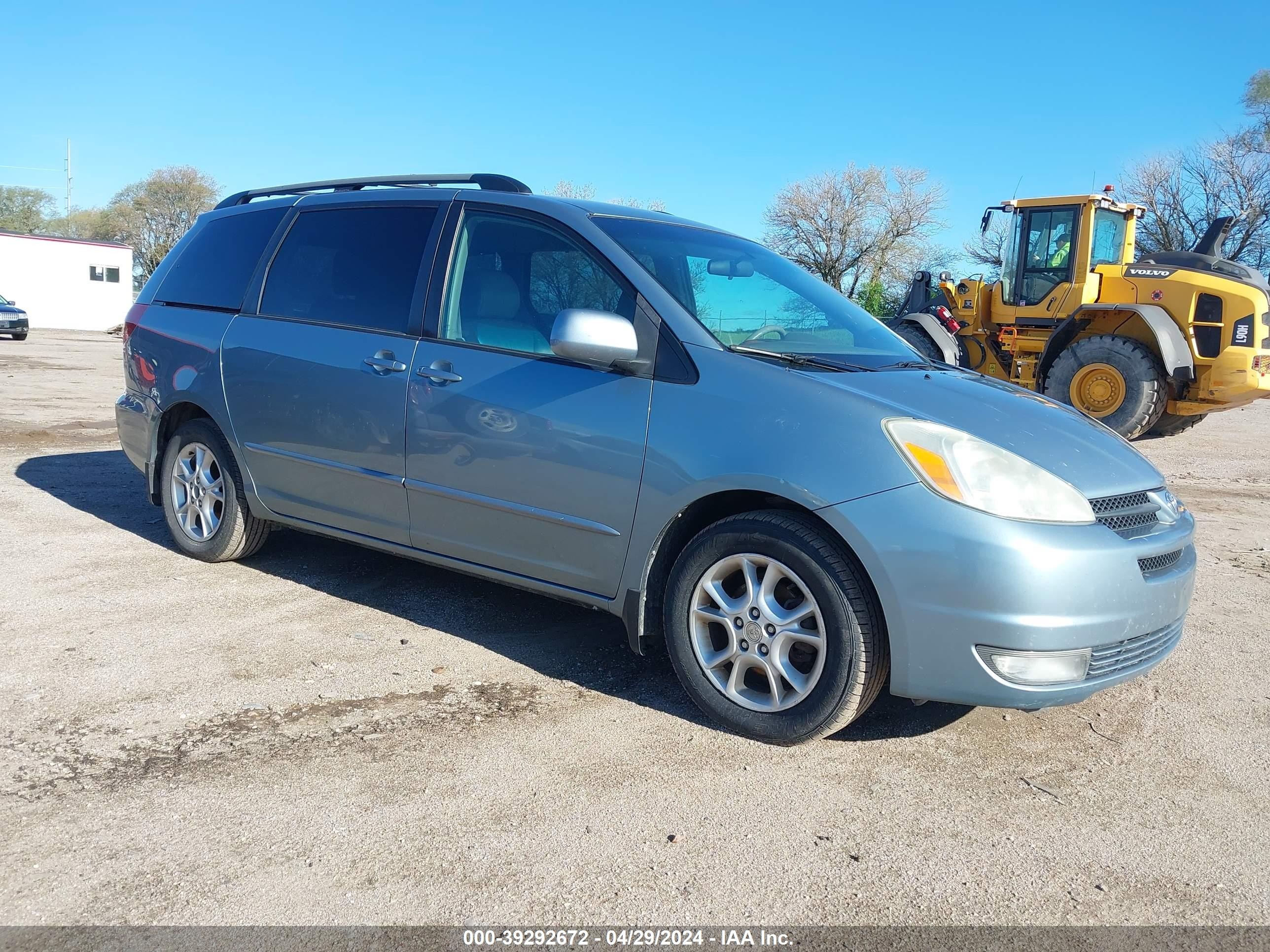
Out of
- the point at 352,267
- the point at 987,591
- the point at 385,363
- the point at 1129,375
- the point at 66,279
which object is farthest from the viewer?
the point at 66,279

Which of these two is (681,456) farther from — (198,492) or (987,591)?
(198,492)

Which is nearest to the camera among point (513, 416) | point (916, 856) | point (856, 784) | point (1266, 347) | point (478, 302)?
point (916, 856)

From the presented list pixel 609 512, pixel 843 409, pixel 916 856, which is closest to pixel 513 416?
pixel 609 512

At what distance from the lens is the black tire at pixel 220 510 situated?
4.95 meters

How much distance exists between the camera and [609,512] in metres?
3.56

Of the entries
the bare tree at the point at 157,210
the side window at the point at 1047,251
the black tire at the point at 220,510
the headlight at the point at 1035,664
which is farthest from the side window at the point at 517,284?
the bare tree at the point at 157,210

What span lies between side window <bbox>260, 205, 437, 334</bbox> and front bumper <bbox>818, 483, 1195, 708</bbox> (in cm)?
217

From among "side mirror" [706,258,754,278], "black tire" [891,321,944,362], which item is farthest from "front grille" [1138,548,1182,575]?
"black tire" [891,321,944,362]

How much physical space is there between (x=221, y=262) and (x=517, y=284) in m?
2.00

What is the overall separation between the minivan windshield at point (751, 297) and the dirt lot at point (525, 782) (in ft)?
4.43

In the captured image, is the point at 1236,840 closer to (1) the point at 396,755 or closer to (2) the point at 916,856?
(2) the point at 916,856

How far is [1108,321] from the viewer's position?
1220 centimetres

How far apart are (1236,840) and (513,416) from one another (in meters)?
2.62

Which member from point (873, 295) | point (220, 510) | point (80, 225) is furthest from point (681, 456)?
point (80, 225)
